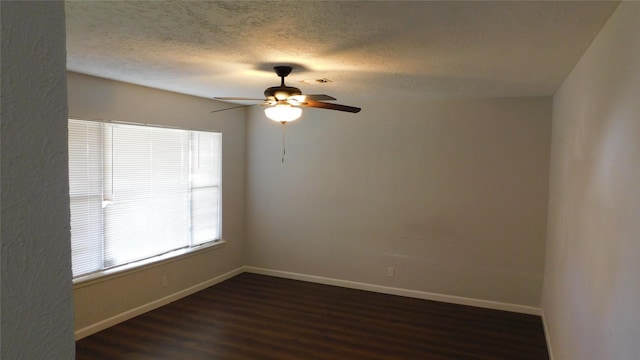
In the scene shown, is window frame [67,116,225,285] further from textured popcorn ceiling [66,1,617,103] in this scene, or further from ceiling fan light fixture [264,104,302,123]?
ceiling fan light fixture [264,104,302,123]

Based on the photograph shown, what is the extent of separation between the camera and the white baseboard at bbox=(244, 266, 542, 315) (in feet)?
14.9

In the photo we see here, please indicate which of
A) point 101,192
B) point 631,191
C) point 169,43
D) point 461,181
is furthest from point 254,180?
point 631,191

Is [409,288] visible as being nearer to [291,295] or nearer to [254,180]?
[291,295]

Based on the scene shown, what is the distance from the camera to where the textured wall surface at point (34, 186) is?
21.6 inches

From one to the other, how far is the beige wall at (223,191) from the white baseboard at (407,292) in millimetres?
683

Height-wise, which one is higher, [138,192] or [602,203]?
[602,203]

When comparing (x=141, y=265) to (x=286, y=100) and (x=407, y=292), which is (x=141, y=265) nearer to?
(x=286, y=100)

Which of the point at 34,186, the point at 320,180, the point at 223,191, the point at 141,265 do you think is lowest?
the point at 141,265

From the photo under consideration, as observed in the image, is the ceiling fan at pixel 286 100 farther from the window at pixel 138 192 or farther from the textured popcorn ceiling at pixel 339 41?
the window at pixel 138 192

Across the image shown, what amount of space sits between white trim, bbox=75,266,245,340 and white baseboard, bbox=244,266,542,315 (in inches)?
23.8

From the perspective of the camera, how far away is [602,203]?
6.39 feet

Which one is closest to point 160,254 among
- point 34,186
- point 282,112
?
point 282,112

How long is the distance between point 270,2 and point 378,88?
2.42 m

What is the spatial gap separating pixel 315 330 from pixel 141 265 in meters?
2.03
